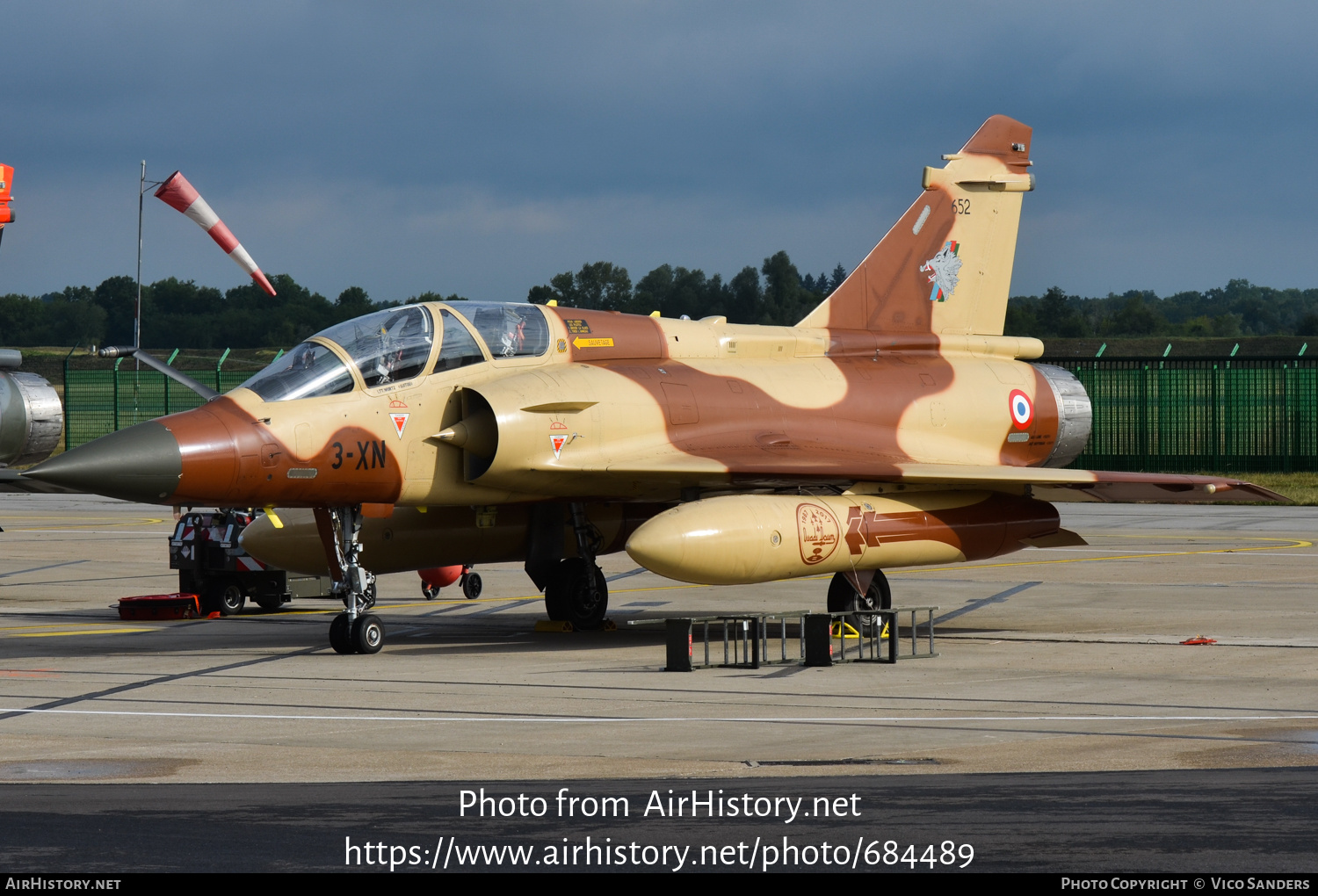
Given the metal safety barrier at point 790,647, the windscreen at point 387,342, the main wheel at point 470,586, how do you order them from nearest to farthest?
the metal safety barrier at point 790,647 → the windscreen at point 387,342 → the main wheel at point 470,586

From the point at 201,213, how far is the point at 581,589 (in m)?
8.00

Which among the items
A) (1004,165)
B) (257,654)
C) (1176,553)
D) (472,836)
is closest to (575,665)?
(257,654)

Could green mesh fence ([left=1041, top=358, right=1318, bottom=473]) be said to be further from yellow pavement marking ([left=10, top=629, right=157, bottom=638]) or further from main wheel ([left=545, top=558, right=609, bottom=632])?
yellow pavement marking ([left=10, top=629, right=157, bottom=638])

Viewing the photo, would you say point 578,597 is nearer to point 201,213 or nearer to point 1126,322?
point 201,213

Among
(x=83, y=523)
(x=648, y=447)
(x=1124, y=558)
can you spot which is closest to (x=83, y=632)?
(x=648, y=447)

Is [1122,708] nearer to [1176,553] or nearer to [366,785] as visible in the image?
[366,785]

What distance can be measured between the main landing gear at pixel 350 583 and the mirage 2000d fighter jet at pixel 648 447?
26 millimetres

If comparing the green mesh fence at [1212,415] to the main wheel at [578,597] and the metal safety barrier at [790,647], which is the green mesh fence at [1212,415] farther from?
the metal safety barrier at [790,647]

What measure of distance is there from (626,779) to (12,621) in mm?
11568

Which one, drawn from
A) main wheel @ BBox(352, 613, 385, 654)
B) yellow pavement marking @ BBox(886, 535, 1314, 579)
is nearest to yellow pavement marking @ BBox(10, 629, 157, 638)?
main wheel @ BBox(352, 613, 385, 654)

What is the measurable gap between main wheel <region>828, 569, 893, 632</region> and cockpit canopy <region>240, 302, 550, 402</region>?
12.9 ft

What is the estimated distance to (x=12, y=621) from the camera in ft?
58.2

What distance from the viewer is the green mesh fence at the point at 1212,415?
43844 mm

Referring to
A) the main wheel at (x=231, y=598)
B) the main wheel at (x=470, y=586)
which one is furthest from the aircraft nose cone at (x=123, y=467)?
the main wheel at (x=470, y=586)
